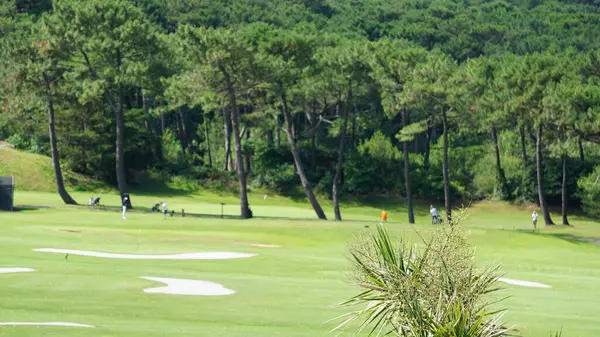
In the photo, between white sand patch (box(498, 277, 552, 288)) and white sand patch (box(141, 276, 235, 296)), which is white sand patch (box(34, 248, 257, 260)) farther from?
white sand patch (box(498, 277, 552, 288))

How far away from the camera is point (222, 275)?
1342 inches

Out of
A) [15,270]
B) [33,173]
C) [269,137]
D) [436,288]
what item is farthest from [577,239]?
[269,137]

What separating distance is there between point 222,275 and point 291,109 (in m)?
41.1

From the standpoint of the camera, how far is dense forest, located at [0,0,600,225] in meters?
64.9

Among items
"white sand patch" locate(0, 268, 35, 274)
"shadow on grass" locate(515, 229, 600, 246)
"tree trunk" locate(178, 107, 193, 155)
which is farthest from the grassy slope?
"white sand patch" locate(0, 268, 35, 274)

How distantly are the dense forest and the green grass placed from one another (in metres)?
10.2

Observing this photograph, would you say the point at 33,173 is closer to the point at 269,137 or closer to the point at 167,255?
the point at 269,137

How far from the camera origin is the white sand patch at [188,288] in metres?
29.2

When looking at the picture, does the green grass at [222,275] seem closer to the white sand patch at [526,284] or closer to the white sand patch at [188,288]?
the white sand patch at [188,288]

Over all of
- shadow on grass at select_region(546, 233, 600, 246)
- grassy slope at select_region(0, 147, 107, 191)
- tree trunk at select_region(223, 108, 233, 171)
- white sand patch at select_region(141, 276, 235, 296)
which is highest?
tree trunk at select_region(223, 108, 233, 171)

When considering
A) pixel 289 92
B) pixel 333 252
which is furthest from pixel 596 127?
pixel 333 252

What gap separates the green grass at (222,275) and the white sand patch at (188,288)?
533 mm

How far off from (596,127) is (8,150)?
5240cm

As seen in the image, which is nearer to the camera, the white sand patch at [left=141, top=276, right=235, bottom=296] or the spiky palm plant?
the spiky palm plant
